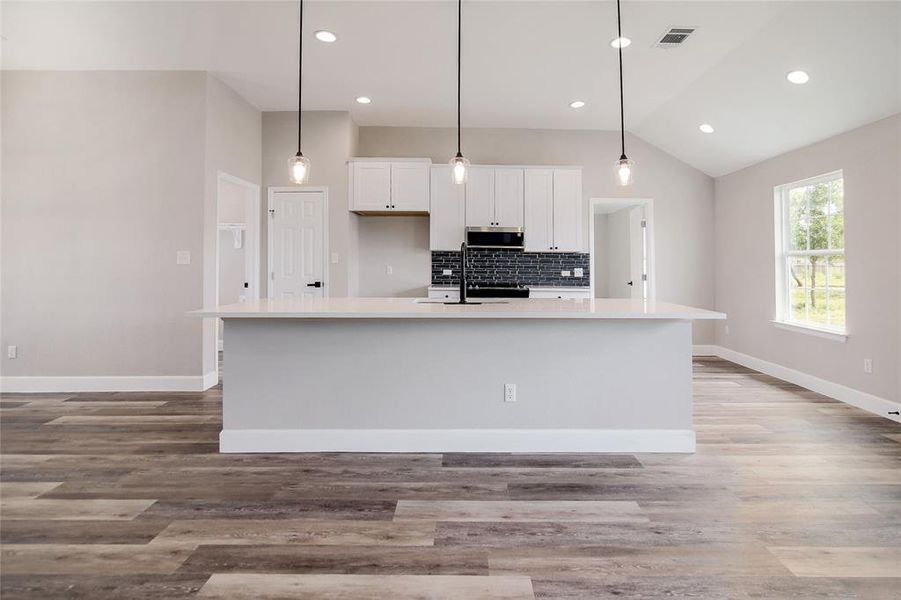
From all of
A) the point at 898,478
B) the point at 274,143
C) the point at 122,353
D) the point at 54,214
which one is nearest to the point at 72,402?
the point at 122,353

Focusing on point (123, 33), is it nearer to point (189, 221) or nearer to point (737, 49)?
point (189, 221)

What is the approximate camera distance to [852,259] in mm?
3908

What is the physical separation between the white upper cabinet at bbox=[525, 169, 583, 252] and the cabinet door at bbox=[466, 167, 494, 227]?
0.43 m

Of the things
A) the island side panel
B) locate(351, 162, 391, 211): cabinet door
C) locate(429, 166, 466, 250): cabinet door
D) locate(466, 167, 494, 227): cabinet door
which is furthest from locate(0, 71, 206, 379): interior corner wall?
locate(466, 167, 494, 227): cabinet door

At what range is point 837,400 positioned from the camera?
13.2 feet

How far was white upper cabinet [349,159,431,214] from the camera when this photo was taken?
5.39 m

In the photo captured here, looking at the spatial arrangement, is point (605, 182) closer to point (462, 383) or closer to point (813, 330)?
point (813, 330)

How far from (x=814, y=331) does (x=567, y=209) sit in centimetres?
271

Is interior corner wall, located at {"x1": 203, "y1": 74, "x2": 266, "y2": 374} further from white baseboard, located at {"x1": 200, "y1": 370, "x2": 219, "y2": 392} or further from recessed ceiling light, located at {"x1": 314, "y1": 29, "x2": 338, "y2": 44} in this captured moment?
recessed ceiling light, located at {"x1": 314, "y1": 29, "x2": 338, "y2": 44}

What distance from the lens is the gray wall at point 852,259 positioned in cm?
355

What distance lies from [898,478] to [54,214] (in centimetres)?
637

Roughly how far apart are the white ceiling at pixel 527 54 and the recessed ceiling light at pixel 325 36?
0.19 ft

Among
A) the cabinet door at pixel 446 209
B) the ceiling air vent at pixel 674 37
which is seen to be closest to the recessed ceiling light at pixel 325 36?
the cabinet door at pixel 446 209

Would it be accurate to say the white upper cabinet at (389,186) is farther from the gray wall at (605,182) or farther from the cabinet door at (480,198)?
the cabinet door at (480,198)
